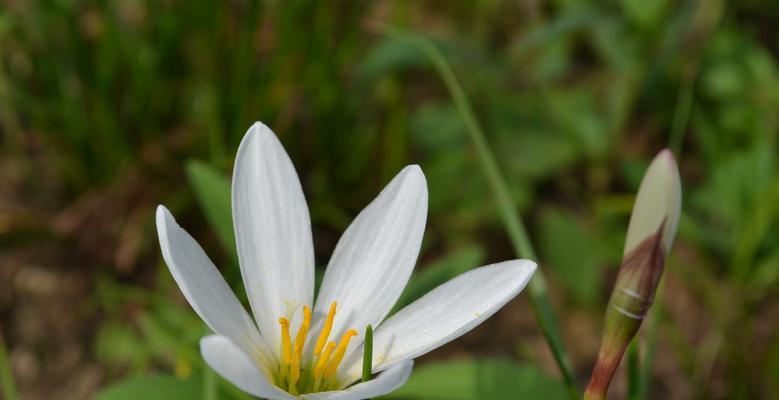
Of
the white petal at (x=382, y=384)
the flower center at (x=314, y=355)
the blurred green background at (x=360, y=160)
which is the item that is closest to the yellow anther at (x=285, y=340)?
the flower center at (x=314, y=355)

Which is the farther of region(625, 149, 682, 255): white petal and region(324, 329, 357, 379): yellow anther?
region(324, 329, 357, 379): yellow anther

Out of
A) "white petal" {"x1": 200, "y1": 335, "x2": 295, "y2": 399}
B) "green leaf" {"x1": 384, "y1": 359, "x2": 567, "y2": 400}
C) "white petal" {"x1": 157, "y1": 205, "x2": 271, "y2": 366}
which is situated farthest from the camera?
"green leaf" {"x1": 384, "y1": 359, "x2": 567, "y2": 400}

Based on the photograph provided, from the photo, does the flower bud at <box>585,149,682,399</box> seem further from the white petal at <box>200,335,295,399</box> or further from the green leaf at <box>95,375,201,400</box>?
the green leaf at <box>95,375,201,400</box>

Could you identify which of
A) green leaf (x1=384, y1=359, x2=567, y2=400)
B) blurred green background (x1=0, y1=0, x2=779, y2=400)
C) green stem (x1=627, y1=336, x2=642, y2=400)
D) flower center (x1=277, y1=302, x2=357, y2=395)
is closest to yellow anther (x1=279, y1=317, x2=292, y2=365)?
flower center (x1=277, y1=302, x2=357, y2=395)

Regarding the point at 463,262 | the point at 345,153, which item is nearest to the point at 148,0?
the point at 345,153

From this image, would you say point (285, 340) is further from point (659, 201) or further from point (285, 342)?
point (659, 201)

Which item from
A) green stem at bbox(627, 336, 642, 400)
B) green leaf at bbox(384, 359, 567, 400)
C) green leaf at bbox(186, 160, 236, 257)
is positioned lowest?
green leaf at bbox(384, 359, 567, 400)

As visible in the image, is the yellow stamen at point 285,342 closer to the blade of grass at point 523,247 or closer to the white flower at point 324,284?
the white flower at point 324,284
